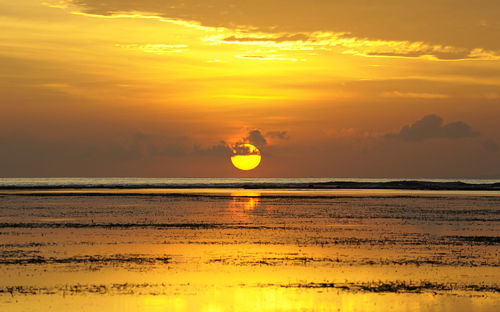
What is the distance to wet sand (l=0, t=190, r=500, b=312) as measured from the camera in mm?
22750

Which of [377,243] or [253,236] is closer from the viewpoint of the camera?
[377,243]

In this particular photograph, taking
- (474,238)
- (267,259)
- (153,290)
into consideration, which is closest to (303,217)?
(474,238)

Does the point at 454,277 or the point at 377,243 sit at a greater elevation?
the point at 377,243

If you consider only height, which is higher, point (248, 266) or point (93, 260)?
point (93, 260)

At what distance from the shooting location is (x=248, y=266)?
30.5 m

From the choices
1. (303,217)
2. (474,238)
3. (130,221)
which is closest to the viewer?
(474,238)

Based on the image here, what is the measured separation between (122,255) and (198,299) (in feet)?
38.5

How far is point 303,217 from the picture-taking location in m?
62.0

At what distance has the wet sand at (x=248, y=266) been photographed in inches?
896

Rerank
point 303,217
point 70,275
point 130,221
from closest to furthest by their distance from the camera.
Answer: point 70,275
point 130,221
point 303,217

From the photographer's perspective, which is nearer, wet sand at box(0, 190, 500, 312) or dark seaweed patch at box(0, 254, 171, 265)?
wet sand at box(0, 190, 500, 312)

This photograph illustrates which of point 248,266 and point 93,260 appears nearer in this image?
point 248,266

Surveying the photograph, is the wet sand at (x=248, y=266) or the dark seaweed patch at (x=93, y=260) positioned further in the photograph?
the dark seaweed patch at (x=93, y=260)

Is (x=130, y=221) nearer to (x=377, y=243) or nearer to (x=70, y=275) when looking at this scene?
(x=377, y=243)
